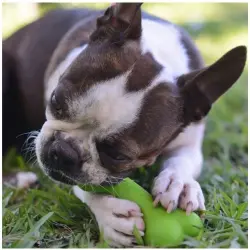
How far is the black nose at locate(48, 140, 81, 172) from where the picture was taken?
3.61 meters

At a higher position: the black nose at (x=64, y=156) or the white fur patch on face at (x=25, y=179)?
the black nose at (x=64, y=156)

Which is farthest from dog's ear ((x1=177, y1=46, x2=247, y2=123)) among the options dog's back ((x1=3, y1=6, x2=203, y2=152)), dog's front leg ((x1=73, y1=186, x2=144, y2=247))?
dog's back ((x1=3, y1=6, x2=203, y2=152))

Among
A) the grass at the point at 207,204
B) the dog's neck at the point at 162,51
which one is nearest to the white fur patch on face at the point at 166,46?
the dog's neck at the point at 162,51

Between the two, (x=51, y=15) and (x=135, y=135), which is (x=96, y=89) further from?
(x=51, y=15)

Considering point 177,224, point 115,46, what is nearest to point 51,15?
point 115,46

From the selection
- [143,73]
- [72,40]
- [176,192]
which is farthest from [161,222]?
[72,40]

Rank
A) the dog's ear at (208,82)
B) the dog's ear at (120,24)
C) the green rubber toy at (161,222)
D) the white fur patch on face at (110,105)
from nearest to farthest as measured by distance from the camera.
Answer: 1. the green rubber toy at (161,222)
2. the white fur patch on face at (110,105)
3. the dog's ear at (208,82)
4. the dog's ear at (120,24)

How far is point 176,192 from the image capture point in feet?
11.9

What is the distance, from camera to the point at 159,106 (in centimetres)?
371

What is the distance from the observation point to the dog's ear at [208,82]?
366 cm

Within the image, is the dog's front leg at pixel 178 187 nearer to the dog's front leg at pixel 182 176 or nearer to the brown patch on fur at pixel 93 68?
the dog's front leg at pixel 182 176

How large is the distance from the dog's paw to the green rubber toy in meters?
0.04

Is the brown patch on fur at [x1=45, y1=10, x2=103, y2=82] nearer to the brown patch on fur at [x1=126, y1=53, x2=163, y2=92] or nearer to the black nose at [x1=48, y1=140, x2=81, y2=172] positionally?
the brown patch on fur at [x1=126, y1=53, x2=163, y2=92]

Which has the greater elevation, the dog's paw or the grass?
the dog's paw
